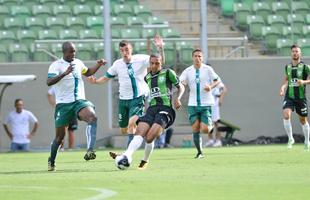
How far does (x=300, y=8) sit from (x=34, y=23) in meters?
8.97

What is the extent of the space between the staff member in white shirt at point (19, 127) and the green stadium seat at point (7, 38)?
229 centimetres

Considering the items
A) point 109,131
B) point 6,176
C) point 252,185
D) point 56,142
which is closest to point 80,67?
point 56,142

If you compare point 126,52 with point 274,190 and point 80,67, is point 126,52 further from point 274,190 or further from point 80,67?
point 274,190

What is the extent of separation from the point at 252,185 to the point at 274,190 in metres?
0.78

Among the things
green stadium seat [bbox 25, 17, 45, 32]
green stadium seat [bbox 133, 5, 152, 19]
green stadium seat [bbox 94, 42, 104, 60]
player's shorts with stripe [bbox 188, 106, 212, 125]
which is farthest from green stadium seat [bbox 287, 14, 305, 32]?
player's shorts with stripe [bbox 188, 106, 212, 125]

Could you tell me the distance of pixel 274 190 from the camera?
41.4 ft

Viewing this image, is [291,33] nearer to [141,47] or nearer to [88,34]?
[141,47]

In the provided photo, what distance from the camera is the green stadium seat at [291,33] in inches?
1332

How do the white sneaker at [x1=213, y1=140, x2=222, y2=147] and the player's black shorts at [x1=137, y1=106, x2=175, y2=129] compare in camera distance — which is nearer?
the player's black shorts at [x1=137, y1=106, x2=175, y2=129]

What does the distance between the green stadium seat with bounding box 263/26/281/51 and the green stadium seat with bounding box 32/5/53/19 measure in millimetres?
7069

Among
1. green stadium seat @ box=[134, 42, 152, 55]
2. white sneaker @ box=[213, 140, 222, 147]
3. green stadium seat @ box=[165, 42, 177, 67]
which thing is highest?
green stadium seat @ box=[134, 42, 152, 55]

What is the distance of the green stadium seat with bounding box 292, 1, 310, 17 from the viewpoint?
3488 centimetres

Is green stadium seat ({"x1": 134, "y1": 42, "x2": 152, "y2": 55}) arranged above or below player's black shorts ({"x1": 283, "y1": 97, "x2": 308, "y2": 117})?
above

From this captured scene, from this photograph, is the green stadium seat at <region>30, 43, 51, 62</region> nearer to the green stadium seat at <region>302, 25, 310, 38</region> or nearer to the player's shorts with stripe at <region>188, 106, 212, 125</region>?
the green stadium seat at <region>302, 25, 310, 38</region>
